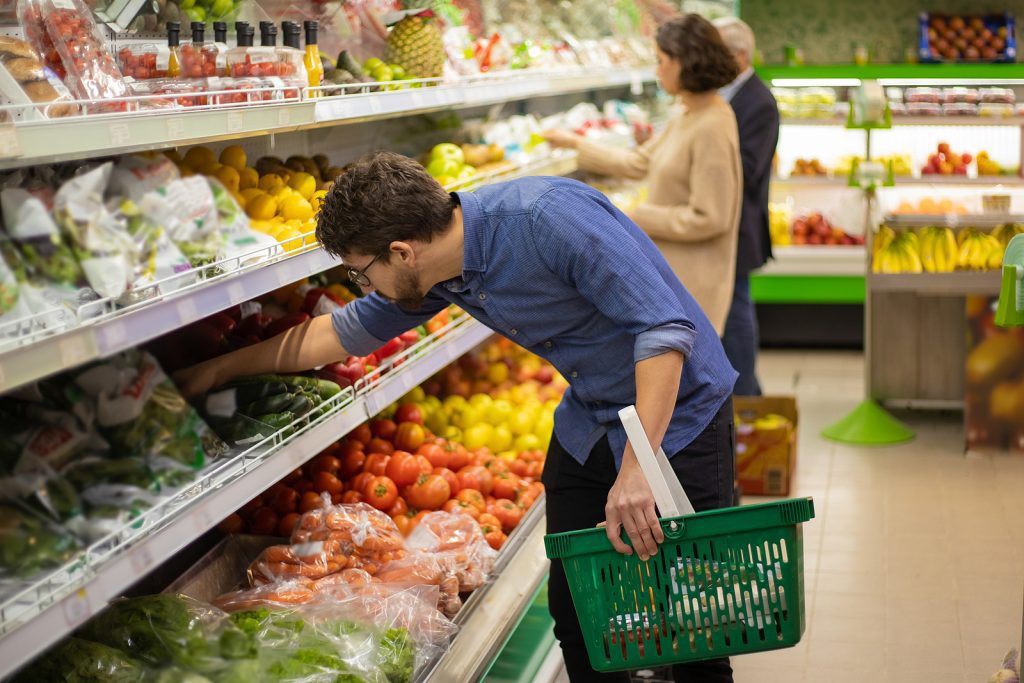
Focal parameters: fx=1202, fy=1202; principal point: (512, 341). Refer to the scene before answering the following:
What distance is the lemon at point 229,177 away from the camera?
2.78 metres

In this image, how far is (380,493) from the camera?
3.29 meters

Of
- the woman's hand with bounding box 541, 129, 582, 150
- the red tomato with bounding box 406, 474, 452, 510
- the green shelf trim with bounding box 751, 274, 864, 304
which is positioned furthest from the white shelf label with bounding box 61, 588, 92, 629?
the green shelf trim with bounding box 751, 274, 864, 304

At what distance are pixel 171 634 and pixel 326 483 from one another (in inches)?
44.4

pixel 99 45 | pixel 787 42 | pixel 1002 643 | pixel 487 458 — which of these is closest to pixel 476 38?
pixel 487 458

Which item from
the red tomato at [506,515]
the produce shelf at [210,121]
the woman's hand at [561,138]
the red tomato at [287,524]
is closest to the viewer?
the produce shelf at [210,121]

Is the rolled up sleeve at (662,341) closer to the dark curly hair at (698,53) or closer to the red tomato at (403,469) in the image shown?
the red tomato at (403,469)

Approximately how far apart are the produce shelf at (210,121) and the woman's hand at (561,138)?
2.46 ft

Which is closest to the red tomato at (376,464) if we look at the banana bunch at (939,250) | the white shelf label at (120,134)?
the white shelf label at (120,134)

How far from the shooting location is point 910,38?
830 cm

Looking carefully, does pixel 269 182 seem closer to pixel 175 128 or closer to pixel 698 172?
pixel 175 128

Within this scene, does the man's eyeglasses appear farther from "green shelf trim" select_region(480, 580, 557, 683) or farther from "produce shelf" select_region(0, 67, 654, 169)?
"green shelf trim" select_region(480, 580, 557, 683)

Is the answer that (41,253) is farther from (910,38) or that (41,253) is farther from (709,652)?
(910,38)

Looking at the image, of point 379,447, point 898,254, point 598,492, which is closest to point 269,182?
point 379,447

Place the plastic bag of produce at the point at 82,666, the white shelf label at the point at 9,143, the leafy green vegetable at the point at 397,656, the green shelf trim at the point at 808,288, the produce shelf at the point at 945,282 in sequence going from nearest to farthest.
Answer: the white shelf label at the point at 9,143 < the plastic bag of produce at the point at 82,666 < the leafy green vegetable at the point at 397,656 < the produce shelf at the point at 945,282 < the green shelf trim at the point at 808,288
